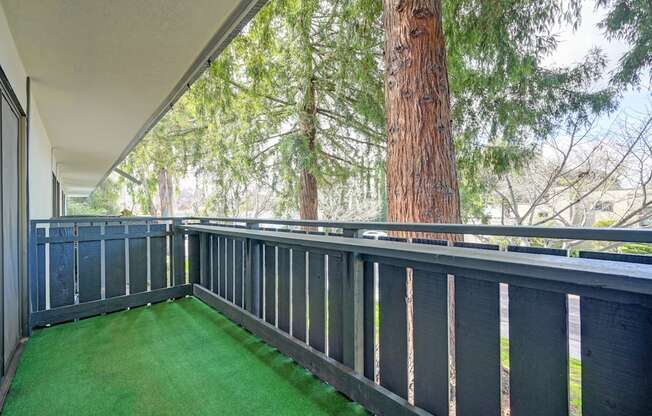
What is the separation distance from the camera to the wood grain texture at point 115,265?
3613 mm

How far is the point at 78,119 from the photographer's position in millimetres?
4254

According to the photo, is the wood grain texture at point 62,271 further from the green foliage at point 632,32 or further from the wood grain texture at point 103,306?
the green foliage at point 632,32

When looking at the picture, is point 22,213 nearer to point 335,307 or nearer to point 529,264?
point 335,307

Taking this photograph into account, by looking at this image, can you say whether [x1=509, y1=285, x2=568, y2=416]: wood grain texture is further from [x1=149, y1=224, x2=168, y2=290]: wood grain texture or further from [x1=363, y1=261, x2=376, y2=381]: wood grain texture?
[x1=149, y1=224, x2=168, y2=290]: wood grain texture

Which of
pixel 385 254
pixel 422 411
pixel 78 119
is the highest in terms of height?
pixel 78 119

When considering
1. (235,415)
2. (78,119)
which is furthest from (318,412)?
(78,119)

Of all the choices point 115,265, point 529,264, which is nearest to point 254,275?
point 115,265

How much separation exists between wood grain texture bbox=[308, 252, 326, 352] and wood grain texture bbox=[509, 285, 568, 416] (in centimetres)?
117

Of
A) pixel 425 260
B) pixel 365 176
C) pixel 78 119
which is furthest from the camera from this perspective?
pixel 365 176

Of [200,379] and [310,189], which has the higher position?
[310,189]

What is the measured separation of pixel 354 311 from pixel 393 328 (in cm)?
26

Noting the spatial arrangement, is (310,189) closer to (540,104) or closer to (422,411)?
(540,104)

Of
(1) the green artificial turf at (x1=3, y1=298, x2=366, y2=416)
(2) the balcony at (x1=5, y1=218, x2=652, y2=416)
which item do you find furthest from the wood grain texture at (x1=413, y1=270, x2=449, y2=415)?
(1) the green artificial turf at (x1=3, y1=298, x2=366, y2=416)

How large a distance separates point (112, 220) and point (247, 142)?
9.22ft
